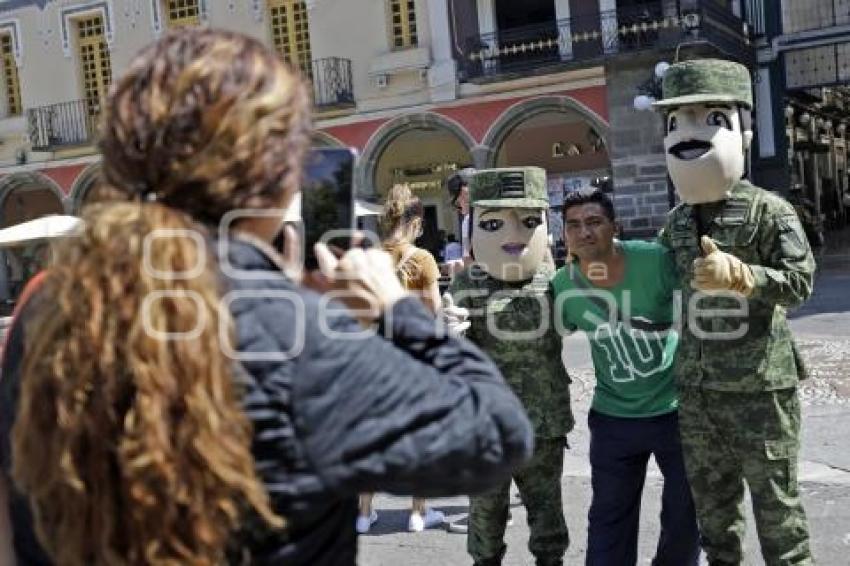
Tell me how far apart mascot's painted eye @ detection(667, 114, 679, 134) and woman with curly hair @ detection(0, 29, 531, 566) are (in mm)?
2195

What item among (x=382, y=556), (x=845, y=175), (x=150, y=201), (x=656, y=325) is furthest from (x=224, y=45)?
(x=845, y=175)

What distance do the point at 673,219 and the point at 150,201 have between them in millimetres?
2466

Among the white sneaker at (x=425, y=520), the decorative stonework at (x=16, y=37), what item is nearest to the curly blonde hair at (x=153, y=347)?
the white sneaker at (x=425, y=520)

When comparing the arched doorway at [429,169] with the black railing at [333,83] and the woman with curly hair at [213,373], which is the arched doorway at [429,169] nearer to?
the black railing at [333,83]

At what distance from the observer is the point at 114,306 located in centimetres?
→ 121

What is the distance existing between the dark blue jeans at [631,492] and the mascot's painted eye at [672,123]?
1.02m

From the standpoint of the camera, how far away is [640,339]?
11.6ft

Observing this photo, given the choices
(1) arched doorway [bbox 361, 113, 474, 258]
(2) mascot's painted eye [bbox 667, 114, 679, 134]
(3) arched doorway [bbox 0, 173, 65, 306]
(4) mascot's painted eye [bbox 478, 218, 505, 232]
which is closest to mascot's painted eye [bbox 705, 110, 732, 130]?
(2) mascot's painted eye [bbox 667, 114, 679, 134]

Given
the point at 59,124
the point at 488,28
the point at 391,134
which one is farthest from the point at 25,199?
the point at 488,28

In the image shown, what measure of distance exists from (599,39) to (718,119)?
13661 mm

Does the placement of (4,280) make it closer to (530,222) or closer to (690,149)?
(530,222)

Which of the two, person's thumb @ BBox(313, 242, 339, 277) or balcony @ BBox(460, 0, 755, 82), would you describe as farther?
balcony @ BBox(460, 0, 755, 82)

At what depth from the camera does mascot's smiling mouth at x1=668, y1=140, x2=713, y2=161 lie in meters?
3.28

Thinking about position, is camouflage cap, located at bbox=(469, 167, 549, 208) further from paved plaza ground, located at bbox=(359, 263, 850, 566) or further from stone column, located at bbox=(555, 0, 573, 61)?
stone column, located at bbox=(555, 0, 573, 61)
